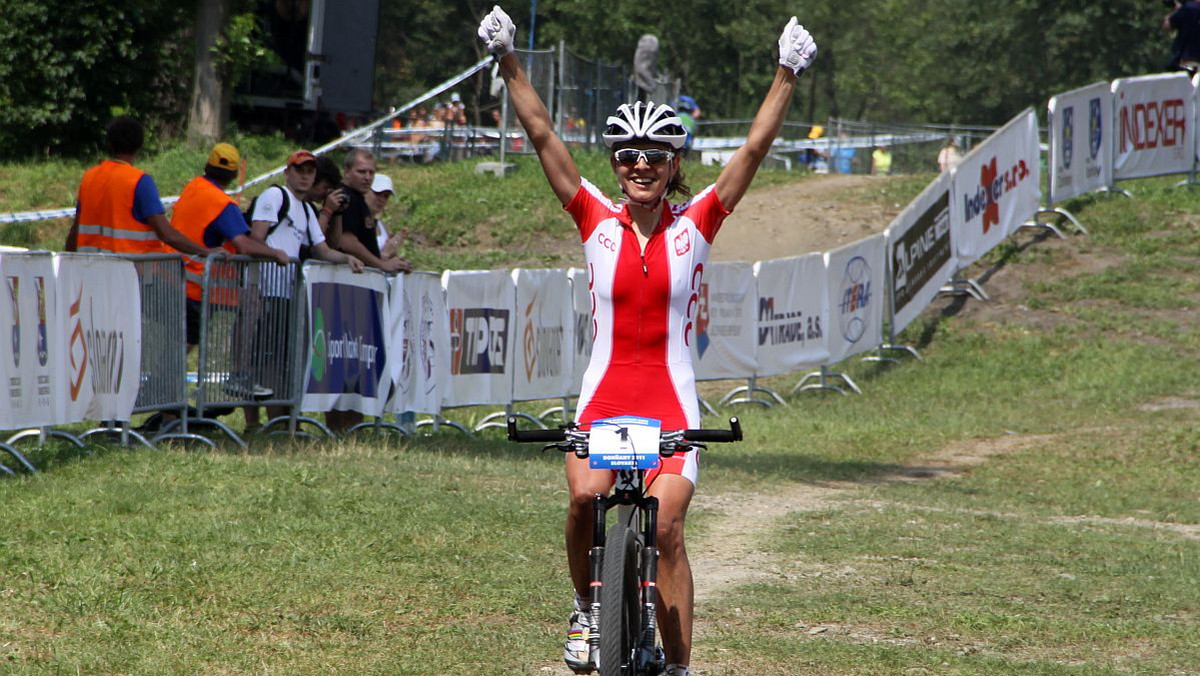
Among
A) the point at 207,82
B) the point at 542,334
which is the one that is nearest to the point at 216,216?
the point at 542,334

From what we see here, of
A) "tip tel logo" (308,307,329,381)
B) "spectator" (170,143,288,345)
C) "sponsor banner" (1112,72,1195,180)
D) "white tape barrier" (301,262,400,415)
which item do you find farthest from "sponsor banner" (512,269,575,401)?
"sponsor banner" (1112,72,1195,180)

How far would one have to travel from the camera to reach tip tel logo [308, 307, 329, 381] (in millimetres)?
13070

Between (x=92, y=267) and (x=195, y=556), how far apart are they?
10.8 feet

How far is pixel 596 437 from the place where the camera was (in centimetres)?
569

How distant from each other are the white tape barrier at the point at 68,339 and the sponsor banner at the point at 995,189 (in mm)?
14128

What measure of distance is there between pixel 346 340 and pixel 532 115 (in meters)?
7.42

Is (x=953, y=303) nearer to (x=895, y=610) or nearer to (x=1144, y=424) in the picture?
(x=1144, y=424)

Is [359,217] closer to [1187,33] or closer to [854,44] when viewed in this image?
[1187,33]

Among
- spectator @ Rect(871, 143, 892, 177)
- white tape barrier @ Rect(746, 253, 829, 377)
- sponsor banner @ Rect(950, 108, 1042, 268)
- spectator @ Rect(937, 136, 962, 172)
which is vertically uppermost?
spectator @ Rect(871, 143, 892, 177)

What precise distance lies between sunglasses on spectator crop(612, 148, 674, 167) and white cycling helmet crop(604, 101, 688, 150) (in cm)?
4

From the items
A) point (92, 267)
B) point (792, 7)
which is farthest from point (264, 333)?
point (792, 7)

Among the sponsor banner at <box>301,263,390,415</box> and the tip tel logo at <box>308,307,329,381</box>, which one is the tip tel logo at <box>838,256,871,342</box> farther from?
the tip tel logo at <box>308,307,329,381</box>

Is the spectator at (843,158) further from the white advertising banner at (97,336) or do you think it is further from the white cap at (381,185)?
the white advertising banner at (97,336)

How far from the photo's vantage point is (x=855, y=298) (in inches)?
839
